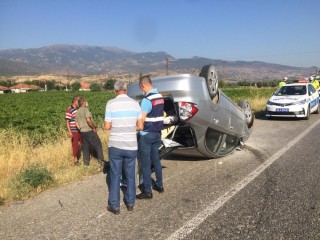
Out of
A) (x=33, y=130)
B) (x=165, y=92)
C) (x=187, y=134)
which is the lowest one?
(x=33, y=130)

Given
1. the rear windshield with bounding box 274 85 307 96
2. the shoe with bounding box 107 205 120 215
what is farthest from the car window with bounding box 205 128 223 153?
the rear windshield with bounding box 274 85 307 96

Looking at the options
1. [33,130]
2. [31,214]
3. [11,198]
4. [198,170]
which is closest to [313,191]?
[198,170]

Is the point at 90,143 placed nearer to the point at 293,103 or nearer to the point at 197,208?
the point at 197,208

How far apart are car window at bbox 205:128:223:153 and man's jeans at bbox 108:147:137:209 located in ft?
7.54

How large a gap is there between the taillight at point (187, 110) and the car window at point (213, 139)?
69cm

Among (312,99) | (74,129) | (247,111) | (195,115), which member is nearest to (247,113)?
(247,111)

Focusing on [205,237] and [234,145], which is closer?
[205,237]

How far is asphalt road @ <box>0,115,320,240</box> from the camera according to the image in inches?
153

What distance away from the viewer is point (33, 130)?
1234 cm

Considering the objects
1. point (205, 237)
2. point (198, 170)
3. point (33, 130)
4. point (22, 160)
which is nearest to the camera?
point (205, 237)

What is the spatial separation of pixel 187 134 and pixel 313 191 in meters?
2.50

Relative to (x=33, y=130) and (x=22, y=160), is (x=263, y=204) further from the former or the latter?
(x=33, y=130)

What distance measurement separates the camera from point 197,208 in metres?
4.55

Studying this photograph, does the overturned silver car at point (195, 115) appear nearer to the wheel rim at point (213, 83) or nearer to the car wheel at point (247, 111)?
the wheel rim at point (213, 83)
